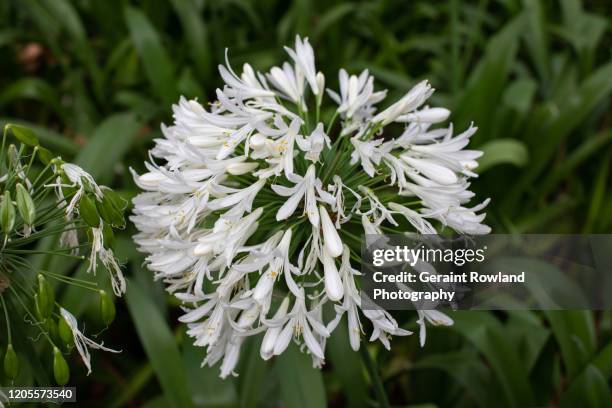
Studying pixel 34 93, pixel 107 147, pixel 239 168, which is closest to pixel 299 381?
pixel 239 168

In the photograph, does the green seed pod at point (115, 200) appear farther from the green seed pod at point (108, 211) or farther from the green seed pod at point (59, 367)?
the green seed pod at point (59, 367)

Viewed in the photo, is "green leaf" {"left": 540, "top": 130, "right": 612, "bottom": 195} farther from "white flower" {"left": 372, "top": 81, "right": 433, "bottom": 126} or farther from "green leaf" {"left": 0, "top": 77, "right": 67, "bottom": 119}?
"green leaf" {"left": 0, "top": 77, "right": 67, "bottom": 119}

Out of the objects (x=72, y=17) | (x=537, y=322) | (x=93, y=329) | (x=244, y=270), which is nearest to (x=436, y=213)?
(x=244, y=270)

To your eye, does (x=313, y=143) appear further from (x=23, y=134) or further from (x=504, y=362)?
(x=504, y=362)

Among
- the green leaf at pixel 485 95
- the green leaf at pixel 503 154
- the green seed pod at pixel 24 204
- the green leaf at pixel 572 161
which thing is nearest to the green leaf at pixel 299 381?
the green seed pod at pixel 24 204

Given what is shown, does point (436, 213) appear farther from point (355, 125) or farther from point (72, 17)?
point (72, 17)

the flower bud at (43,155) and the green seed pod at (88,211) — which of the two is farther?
the flower bud at (43,155)
